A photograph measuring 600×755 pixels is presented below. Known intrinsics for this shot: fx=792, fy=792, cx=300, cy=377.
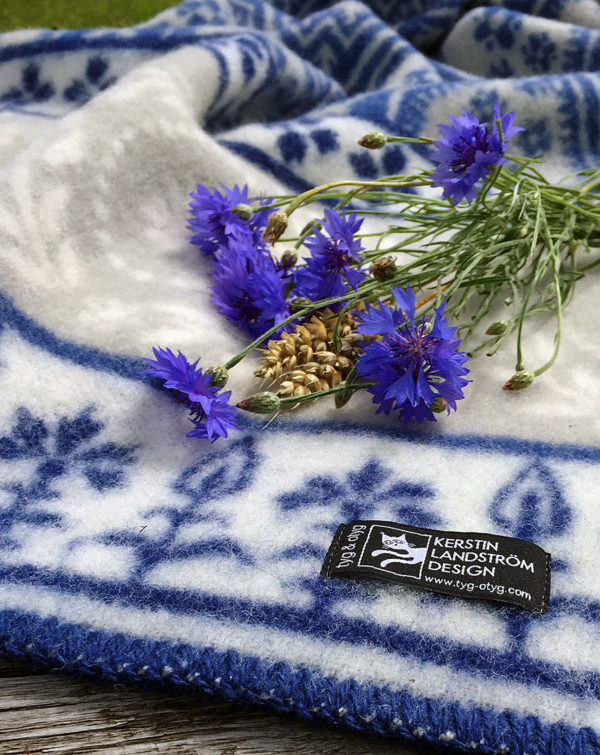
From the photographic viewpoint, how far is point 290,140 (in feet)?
3.07

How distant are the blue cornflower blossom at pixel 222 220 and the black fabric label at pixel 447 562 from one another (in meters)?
0.33

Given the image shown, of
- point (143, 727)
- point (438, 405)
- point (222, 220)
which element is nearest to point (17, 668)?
point (143, 727)

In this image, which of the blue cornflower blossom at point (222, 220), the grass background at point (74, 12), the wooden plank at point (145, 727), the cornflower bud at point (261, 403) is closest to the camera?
the wooden plank at point (145, 727)

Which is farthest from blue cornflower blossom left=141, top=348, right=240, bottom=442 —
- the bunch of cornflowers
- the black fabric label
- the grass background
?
the grass background

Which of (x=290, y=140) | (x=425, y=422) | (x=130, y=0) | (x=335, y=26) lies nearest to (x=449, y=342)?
(x=425, y=422)

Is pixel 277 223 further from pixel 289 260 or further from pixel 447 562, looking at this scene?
pixel 447 562

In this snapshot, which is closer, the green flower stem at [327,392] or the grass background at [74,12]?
the green flower stem at [327,392]

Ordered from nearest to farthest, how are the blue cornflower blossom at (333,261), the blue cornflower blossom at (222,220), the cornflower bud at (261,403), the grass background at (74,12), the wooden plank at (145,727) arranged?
1. the wooden plank at (145,727)
2. the cornflower bud at (261,403)
3. the blue cornflower blossom at (333,261)
4. the blue cornflower blossom at (222,220)
5. the grass background at (74,12)

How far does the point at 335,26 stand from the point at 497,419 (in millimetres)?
842

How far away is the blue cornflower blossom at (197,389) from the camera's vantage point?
525 mm

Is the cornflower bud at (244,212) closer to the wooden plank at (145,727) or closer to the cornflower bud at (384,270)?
the cornflower bud at (384,270)

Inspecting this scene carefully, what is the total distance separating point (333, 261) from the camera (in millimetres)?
608

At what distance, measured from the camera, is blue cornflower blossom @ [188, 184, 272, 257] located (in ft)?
2.35

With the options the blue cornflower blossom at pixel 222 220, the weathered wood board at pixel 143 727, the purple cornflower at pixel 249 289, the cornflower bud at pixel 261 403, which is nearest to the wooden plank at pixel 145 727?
the weathered wood board at pixel 143 727
